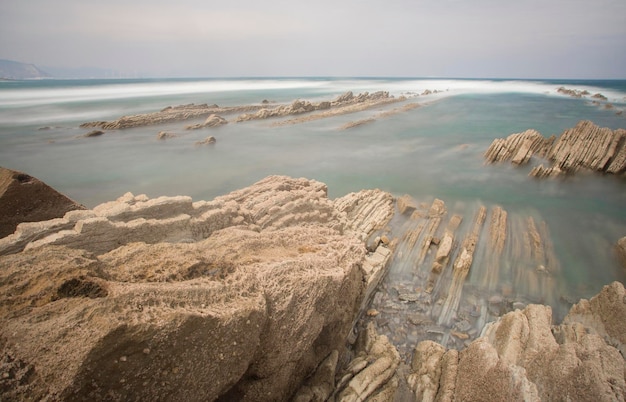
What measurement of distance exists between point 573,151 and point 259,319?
19.0 meters

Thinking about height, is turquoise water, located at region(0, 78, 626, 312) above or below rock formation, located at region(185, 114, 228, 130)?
below

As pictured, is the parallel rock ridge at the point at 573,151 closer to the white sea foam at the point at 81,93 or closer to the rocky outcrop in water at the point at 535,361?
the rocky outcrop in water at the point at 535,361

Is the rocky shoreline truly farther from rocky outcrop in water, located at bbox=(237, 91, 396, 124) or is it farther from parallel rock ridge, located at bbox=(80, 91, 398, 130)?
rocky outcrop in water, located at bbox=(237, 91, 396, 124)

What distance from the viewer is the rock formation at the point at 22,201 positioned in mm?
4863

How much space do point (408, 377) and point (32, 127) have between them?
28.4m

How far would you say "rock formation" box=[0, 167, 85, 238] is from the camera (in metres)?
4.86

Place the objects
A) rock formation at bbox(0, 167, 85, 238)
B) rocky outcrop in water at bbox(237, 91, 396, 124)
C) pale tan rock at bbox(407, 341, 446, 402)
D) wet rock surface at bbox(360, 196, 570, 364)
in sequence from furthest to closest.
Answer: rocky outcrop in water at bbox(237, 91, 396, 124) → wet rock surface at bbox(360, 196, 570, 364) → rock formation at bbox(0, 167, 85, 238) → pale tan rock at bbox(407, 341, 446, 402)

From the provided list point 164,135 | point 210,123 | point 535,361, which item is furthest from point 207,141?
point 535,361

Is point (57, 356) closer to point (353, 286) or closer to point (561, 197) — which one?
point (353, 286)

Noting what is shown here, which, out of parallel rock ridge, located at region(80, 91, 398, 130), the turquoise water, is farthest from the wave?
the turquoise water

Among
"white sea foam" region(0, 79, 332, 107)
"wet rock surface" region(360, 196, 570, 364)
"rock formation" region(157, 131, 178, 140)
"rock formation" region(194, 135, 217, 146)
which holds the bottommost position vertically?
"wet rock surface" region(360, 196, 570, 364)

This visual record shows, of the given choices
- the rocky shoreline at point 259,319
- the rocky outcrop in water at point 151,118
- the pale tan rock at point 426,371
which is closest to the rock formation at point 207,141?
the rocky outcrop in water at point 151,118

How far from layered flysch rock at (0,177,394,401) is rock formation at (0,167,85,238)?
1.15 meters

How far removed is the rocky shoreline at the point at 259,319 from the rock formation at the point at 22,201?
869 mm
